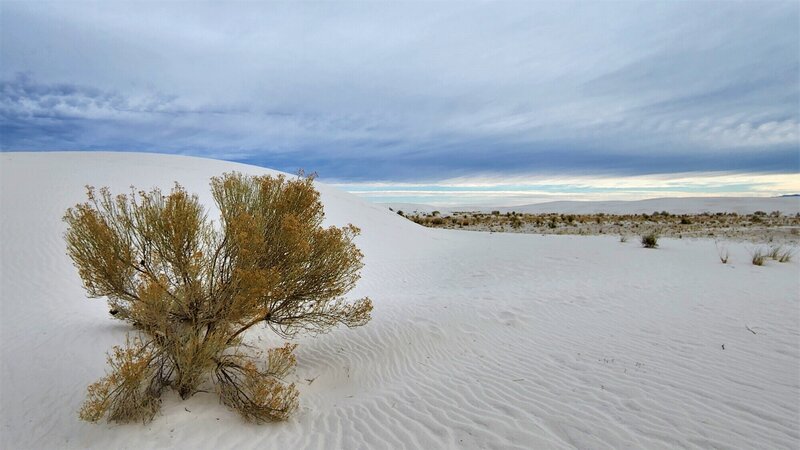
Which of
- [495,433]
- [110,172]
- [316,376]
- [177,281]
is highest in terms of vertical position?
[110,172]

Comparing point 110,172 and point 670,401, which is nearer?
point 670,401

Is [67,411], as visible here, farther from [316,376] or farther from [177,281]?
[316,376]

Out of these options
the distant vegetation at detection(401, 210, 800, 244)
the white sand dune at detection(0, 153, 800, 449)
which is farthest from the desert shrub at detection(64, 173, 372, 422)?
the distant vegetation at detection(401, 210, 800, 244)

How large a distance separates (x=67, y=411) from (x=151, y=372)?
0.97 metres

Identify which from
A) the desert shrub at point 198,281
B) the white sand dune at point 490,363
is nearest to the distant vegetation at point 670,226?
the white sand dune at point 490,363

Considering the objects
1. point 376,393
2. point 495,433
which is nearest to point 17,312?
point 376,393

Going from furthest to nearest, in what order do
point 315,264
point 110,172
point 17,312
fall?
1. point 110,172
2. point 17,312
3. point 315,264

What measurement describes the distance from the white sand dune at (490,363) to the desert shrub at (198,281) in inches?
10.6

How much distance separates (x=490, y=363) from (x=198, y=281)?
3840 millimetres

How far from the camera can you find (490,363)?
19.1 ft

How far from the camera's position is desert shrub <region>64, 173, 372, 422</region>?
172 inches

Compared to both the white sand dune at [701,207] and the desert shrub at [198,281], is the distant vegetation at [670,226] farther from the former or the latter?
the white sand dune at [701,207]

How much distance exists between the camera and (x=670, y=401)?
4172 millimetres

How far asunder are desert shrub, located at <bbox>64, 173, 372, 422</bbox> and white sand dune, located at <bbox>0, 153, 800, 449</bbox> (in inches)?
10.6
